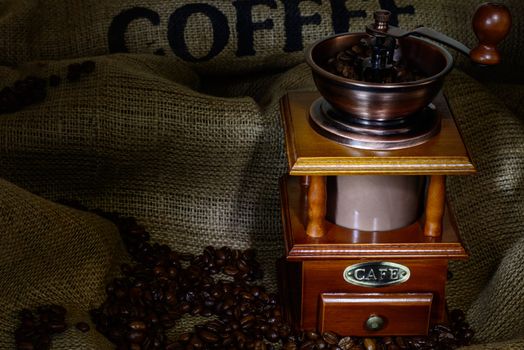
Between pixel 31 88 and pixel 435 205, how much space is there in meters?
1.02

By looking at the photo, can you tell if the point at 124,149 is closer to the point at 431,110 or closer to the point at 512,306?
the point at 431,110

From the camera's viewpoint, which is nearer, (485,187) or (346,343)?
(346,343)

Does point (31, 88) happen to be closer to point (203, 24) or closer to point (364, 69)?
point (203, 24)

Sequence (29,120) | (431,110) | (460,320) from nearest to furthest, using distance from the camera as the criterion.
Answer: (431,110) < (460,320) < (29,120)

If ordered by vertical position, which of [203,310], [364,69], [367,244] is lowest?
[203,310]

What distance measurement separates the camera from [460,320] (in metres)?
1.64

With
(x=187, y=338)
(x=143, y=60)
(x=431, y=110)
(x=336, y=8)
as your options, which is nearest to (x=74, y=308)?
(x=187, y=338)

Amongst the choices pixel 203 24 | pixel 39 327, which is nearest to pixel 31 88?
pixel 203 24

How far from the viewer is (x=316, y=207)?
149 centimetres

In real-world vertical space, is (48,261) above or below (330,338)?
above

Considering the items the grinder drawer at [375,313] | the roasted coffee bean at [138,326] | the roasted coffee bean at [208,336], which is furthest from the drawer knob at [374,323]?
the roasted coffee bean at [138,326]

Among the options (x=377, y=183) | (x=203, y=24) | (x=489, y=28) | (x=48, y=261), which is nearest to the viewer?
(x=489, y=28)

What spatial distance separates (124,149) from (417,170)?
0.77 m

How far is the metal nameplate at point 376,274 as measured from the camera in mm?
1524
